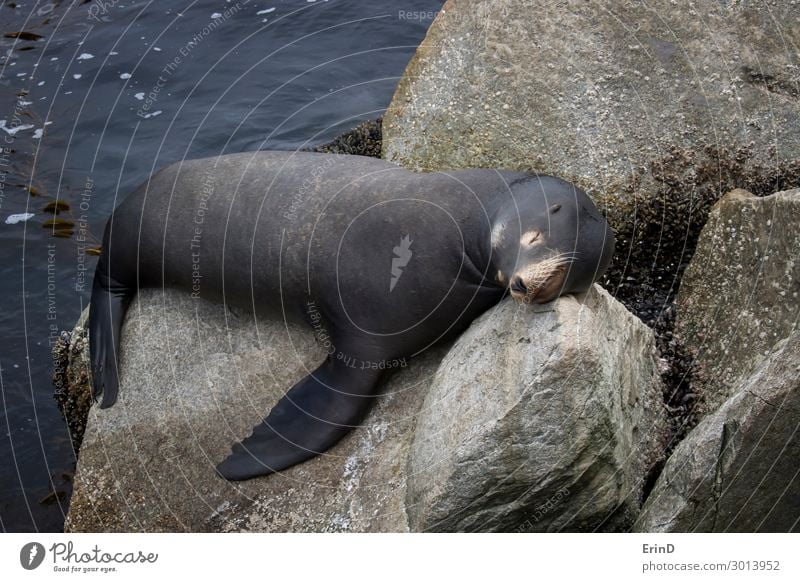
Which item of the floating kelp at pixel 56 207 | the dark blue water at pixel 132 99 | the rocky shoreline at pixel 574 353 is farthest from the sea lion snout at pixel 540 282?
the floating kelp at pixel 56 207

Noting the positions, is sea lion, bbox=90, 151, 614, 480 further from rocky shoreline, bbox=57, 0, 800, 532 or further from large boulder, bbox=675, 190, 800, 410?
large boulder, bbox=675, 190, 800, 410

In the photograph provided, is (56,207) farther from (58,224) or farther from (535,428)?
(535,428)

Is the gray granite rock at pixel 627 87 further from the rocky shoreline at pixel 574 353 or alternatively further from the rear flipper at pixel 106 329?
the rear flipper at pixel 106 329

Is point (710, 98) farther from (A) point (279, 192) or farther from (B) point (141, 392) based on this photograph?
(B) point (141, 392)

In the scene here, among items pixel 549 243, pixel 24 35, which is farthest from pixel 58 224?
pixel 549 243

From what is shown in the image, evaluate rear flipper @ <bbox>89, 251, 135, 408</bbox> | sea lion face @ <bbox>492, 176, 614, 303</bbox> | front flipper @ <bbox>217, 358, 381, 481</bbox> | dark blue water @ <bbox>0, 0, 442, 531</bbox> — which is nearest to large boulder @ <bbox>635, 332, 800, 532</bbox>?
sea lion face @ <bbox>492, 176, 614, 303</bbox>

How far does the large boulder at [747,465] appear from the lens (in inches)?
181

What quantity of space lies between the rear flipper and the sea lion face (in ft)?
9.33

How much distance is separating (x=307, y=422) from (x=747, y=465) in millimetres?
2592

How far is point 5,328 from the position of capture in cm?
857

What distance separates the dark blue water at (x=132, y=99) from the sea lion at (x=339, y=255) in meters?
2.11

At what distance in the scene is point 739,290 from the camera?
Result: 615 cm

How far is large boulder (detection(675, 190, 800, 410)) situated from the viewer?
225 inches

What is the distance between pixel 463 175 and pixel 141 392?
2.61m
